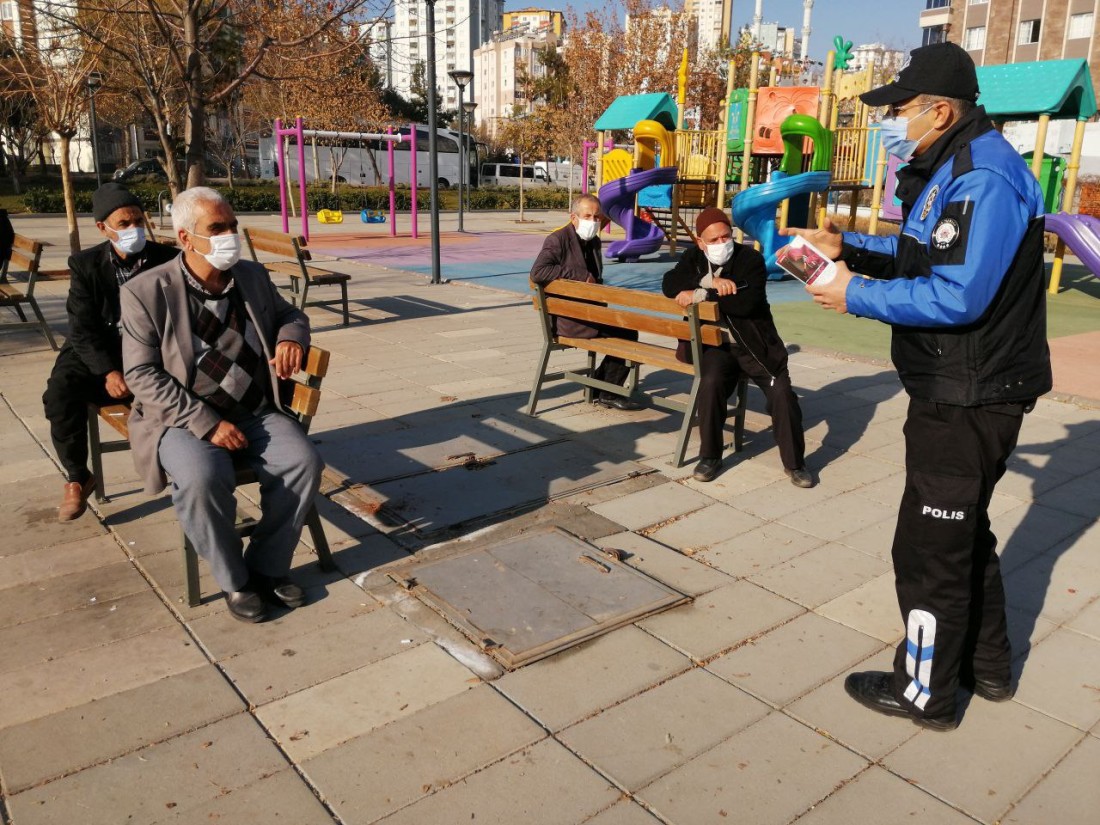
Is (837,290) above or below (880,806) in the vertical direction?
above

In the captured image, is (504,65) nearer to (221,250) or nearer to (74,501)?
(74,501)

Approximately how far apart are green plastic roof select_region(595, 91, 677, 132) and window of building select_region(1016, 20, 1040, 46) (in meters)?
45.3

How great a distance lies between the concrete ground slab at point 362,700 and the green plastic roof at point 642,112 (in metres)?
15.9

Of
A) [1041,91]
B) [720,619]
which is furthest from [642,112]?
[720,619]

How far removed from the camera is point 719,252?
5.28 meters

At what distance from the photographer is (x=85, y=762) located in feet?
8.81

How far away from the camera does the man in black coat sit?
436 centimetres

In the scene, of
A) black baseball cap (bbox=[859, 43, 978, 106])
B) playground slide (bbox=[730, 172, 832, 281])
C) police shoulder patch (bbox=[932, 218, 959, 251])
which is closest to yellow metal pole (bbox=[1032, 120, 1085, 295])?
playground slide (bbox=[730, 172, 832, 281])

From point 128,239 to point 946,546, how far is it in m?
3.92

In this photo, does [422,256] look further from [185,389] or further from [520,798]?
[520,798]

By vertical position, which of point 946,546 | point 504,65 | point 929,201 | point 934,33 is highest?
point 504,65

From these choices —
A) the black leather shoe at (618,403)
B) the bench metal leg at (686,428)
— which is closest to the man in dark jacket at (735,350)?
the bench metal leg at (686,428)

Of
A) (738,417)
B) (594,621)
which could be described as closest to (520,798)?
(594,621)

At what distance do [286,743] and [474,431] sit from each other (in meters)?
3.30
